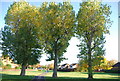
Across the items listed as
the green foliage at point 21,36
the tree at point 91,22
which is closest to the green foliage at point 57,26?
the tree at point 91,22

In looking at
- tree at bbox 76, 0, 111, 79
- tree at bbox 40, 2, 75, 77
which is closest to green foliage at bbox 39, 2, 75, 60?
tree at bbox 40, 2, 75, 77

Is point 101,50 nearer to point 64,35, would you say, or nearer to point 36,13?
point 64,35

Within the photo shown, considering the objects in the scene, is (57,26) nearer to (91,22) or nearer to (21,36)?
(91,22)

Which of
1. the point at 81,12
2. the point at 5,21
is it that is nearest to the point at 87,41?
the point at 81,12

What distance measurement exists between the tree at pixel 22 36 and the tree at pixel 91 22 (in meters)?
5.46

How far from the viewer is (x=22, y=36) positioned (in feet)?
67.3

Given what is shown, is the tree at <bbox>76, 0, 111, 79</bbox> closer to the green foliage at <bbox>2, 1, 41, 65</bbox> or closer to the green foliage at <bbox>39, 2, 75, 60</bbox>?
the green foliage at <bbox>39, 2, 75, 60</bbox>

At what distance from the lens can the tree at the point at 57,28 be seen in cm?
1848

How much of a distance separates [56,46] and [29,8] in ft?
21.4

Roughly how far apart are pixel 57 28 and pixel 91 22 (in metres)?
3.83

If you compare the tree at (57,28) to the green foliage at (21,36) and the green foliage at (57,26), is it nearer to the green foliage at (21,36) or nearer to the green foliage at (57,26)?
the green foliage at (57,26)

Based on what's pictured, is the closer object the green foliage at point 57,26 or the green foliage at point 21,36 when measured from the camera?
the green foliage at point 57,26

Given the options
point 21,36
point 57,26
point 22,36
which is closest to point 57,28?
point 57,26

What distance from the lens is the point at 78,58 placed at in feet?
57.3
